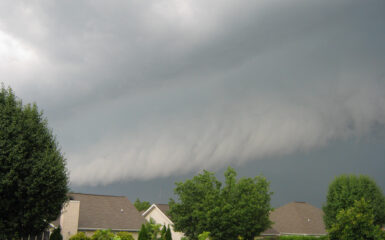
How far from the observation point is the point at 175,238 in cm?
6212

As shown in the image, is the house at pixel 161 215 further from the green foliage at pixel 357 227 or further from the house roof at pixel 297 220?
the green foliage at pixel 357 227

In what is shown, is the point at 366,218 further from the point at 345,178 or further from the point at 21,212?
the point at 21,212

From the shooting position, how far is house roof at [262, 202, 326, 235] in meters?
62.4

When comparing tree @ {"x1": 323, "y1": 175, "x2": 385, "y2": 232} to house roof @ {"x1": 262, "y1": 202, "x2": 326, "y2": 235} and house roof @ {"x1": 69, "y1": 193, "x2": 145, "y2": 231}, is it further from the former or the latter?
house roof @ {"x1": 69, "y1": 193, "x2": 145, "y2": 231}

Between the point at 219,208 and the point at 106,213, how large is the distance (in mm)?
Result: 18079

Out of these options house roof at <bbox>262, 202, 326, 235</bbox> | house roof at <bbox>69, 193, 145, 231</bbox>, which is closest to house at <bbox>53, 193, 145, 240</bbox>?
house roof at <bbox>69, 193, 145, 231</bbox>

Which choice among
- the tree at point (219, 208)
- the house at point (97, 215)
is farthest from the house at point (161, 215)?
Answer: the tree at point (219, 208)

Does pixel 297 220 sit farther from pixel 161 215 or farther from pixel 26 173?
pixel 26 173

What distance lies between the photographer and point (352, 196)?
5056cm

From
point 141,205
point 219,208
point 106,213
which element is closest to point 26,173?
point 219,208

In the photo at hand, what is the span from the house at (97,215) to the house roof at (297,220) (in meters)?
23.0

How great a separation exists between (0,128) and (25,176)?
12.8 ft

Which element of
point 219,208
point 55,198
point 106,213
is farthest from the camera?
point 106,213

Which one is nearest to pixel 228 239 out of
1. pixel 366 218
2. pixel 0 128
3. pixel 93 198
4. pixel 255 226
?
pixel 255 226
